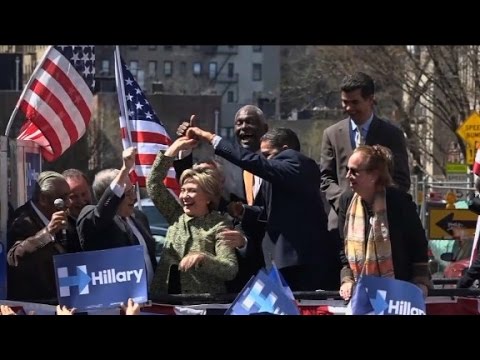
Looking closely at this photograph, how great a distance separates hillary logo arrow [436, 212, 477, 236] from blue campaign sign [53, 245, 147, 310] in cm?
934

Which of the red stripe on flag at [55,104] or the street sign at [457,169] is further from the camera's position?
the street sign at [457,169]

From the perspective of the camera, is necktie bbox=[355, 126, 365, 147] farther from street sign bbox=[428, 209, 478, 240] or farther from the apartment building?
the apartment building

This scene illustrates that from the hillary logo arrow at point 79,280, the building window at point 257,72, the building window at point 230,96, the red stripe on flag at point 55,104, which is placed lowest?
the hillary logo arrow at point 79,280

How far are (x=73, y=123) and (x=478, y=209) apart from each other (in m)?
2.78

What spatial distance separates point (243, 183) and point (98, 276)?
1994 mm

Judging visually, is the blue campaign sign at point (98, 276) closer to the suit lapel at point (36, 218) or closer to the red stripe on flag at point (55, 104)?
the suit lapel at point (36, 218)

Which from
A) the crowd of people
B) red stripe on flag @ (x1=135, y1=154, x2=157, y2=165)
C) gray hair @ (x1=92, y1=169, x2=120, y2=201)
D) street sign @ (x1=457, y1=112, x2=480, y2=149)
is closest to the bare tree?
street sign @ (x1=457, y1=112, x2=480, y2=149)

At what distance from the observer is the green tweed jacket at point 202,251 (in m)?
6.75

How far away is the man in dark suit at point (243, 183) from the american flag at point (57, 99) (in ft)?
4.00

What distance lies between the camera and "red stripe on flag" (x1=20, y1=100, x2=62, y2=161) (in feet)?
27.7

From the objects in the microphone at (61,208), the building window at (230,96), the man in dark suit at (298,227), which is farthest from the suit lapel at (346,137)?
the building window at (230,96)

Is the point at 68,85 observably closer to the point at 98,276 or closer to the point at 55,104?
the point at 55,104

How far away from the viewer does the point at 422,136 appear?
3919 centimetres

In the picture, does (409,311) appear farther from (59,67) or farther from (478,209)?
(59,67)
